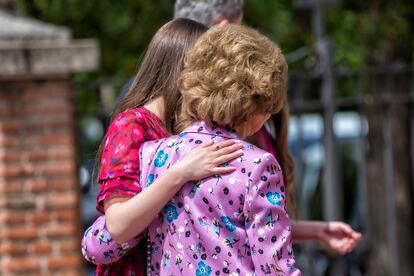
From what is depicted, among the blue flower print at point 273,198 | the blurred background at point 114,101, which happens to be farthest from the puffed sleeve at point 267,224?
the blurred background at point 114,101

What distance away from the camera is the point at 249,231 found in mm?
2420

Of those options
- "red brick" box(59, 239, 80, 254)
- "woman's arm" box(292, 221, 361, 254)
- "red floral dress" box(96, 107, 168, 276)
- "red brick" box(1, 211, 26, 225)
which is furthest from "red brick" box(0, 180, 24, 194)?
"red floral dress" box(96, 107, 168, 276)

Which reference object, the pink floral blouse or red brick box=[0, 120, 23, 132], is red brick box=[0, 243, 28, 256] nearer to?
red brick box=[0, 120, 23, 132]

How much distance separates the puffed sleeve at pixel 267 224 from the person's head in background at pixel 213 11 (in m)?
1.14

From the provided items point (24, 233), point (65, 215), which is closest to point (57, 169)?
point (65, 215)

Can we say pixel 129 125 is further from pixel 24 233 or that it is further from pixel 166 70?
pixel 24 233

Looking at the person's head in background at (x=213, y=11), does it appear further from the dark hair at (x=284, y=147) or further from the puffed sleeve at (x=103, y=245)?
the puffed sleeve at (x=103, y=245)

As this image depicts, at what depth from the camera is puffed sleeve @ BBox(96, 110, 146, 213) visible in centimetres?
258

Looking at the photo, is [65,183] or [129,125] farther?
[65,183]

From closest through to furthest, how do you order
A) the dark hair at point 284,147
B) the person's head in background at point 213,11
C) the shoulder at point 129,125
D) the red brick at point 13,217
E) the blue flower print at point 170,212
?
1. the blue flower print at point 170,212
2. the shoulder at point 129,125
3. the dark hair at point 284,147
4. the person's head in background at point 213,11
5. the red brick at point 13,217

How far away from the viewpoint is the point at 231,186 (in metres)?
2.45

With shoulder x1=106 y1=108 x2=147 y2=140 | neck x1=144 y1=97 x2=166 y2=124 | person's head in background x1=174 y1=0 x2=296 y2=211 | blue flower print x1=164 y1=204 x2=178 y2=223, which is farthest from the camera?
person's head in background x1=174 y1=0 x2=296 y2=211

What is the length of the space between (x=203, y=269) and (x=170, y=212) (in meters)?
0.16

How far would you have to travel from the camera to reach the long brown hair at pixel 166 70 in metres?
2.74
